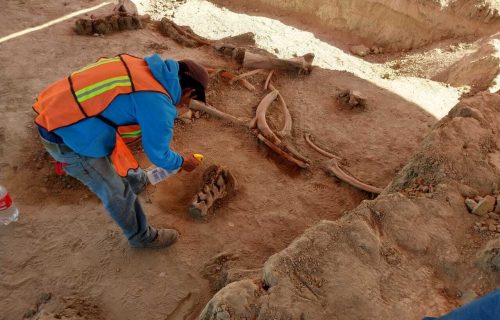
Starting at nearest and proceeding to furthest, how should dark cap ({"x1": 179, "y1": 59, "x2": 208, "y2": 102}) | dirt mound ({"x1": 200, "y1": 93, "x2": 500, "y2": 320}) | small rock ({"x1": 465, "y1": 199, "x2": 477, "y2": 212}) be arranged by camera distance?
dirt mound ({"x1": 200, "y1": 93, "x2": 500, "y2": 320}) → dark cap ({"x1": 179, "y1": 59, "x2": 208, "y2": 102}) → small rock ({"x1": 465, "y1": 199, "x2": 477, "y2": 212})

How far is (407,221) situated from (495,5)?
21.1 ft

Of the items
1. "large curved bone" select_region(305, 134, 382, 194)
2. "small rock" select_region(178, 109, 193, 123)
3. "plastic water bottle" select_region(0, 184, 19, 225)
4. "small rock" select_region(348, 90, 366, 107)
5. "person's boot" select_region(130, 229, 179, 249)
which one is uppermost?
"small rock" select_region(348, 90, 366, 107)

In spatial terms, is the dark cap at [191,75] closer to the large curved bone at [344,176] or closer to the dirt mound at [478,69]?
the large curved bone at [344,176]

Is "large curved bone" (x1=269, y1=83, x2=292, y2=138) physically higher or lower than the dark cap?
lower

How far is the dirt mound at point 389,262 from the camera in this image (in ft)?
7.02

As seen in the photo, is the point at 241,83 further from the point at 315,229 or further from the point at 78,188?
the point at 315,229

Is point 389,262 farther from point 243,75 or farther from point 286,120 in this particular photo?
point 243,75

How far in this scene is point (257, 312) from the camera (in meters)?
2.11

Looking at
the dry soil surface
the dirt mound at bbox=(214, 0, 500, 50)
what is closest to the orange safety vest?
the dry soil surface

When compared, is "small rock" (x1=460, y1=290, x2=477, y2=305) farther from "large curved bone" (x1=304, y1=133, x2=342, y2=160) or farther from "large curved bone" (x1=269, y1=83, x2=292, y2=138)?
"large curved bone" (x1=269, y1=83, x2=292, y2=138)

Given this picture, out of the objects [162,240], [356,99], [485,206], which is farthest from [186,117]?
[485,206]

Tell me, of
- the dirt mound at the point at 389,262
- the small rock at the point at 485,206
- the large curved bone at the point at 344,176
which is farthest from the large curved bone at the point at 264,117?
the small rock at the point at 485,206

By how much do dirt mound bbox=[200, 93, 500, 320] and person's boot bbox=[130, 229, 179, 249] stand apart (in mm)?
1275

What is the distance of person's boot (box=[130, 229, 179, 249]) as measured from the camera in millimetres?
3344
